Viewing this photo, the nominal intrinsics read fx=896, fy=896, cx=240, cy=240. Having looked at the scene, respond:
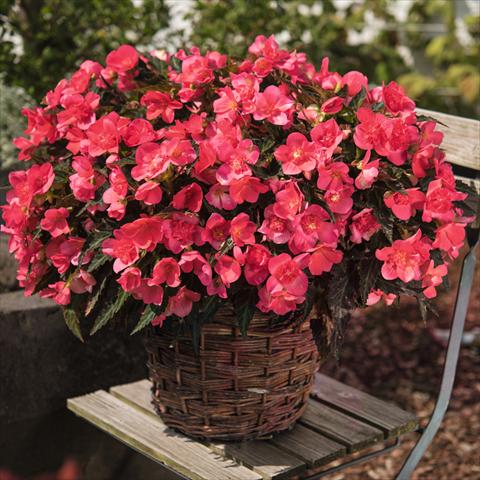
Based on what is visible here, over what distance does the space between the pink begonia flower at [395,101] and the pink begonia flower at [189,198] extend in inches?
16.1

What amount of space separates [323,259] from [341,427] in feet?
1.86

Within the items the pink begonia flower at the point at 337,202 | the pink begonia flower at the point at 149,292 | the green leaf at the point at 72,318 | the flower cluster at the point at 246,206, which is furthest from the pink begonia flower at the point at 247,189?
the green leaf at the point at 72,318

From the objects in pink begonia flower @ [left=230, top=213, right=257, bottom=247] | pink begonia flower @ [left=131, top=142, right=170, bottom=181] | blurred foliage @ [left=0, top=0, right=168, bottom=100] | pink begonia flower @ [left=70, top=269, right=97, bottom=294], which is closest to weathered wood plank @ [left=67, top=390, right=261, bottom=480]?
pink begonia flower @ [left=70, top=269, right=97, bottom=294]

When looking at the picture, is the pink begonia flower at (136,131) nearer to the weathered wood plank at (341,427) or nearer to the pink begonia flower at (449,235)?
the pink begonia flower at (449,235)

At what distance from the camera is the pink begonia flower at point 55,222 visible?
5.52ft

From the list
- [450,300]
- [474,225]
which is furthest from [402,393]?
[474,225]

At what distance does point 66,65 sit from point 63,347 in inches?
51.6

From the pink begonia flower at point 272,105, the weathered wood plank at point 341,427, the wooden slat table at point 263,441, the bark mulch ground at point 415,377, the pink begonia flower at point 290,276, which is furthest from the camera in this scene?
the bark mulch ground at point 415,377

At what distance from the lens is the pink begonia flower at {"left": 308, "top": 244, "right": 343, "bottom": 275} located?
155cm

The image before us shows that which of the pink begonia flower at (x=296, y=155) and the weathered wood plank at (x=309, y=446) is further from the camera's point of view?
the weathered wood plank at (x=309, y=446)

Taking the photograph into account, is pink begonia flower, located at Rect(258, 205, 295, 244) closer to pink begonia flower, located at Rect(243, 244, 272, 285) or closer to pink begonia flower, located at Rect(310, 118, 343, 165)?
pink begonia flower, located at Rect(243, 244, 272, 285)

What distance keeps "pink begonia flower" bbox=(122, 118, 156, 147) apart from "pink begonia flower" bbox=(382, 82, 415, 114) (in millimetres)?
445

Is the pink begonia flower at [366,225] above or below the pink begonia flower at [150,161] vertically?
below

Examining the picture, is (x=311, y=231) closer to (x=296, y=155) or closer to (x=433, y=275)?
(x=296, y=155)
